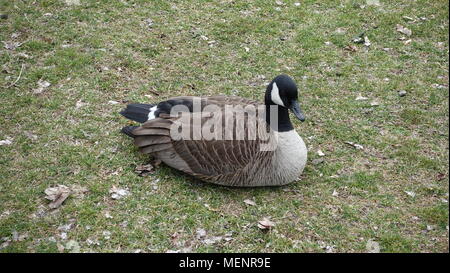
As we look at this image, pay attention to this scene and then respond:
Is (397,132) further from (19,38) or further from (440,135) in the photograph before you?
(19,38)

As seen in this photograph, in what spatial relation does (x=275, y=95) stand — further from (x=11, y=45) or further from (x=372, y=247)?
(x=11, y=45)

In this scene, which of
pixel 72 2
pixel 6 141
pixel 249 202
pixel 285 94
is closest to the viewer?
pixel 285 94

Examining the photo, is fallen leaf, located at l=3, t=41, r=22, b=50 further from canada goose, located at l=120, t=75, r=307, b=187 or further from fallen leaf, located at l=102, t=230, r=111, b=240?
fallen leaf, located at l=102, t=230, r=111, b=240

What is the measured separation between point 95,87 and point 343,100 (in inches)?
132

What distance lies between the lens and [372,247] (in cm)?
410

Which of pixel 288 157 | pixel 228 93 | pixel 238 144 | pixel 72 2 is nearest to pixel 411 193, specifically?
pixel 288 157

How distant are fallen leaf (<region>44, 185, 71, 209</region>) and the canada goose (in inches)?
37.1

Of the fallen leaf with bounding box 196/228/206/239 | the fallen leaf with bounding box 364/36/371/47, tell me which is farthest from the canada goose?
the fallen leaf with bounding box 364/36/371/47

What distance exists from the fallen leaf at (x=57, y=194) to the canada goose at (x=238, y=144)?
94 centimetres

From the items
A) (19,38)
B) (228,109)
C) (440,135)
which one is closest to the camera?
(228,109)

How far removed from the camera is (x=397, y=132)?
17.9ft

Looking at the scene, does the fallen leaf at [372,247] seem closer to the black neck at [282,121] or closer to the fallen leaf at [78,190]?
the black neck at [282,121]

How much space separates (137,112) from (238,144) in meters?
1.36

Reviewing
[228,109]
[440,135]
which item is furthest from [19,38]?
[440,135]
